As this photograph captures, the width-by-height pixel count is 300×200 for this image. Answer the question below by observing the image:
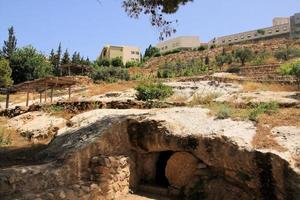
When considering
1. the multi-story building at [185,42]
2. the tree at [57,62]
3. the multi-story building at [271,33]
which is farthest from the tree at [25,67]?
the multi-story building at [185,42]

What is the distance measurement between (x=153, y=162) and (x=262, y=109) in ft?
12.1

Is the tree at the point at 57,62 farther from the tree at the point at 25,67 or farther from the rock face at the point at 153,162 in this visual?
the rock face at the point at 153,162

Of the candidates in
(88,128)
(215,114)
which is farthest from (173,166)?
(88,128)

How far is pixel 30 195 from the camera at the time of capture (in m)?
8.03

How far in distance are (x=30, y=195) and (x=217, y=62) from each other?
39.5m

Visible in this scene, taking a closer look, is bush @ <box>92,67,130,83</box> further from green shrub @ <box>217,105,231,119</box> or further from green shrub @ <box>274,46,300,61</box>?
green shrub @ <box>217,105,231,119</box>

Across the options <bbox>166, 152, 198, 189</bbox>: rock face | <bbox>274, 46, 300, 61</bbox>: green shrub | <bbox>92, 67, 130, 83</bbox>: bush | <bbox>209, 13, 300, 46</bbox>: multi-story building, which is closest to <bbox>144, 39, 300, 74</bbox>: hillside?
<bbox>274, 46, 300, 61</bbox>: green shrub

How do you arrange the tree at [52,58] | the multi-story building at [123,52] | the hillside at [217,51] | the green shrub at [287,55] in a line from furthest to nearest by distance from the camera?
the multi-story building at [123,52]
the tree at [52,58]
the hillside at [217,51]
the green shrub at [287,55]

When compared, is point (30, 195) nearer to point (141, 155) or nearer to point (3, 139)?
point (141, 155)

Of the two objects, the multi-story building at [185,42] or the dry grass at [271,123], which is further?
A: the multi-story building at [185,42]

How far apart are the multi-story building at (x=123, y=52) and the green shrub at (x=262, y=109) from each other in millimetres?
61844

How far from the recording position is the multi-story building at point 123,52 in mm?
74062

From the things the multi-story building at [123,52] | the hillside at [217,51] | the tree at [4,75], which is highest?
the multi-story building at [123,52]

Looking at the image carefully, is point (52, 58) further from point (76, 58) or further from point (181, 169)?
point (181, 169)
